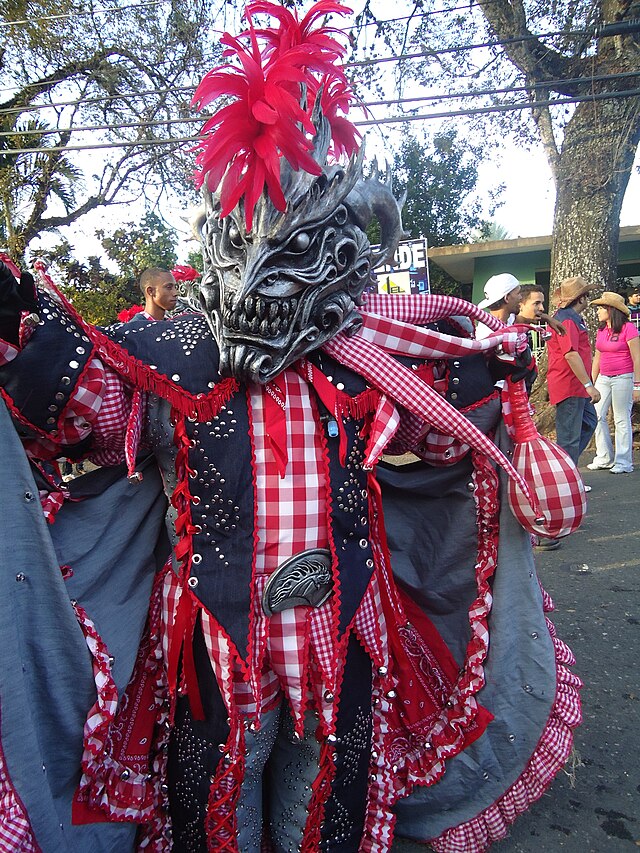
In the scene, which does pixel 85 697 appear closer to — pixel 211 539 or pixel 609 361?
pixel 211 539

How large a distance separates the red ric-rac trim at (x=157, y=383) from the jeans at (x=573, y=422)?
3.65m

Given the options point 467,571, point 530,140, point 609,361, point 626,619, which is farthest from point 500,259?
point 467,571

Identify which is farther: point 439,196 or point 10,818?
point 439,196

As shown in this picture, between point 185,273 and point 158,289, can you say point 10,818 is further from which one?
point 158,289

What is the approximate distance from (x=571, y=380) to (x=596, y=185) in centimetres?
469

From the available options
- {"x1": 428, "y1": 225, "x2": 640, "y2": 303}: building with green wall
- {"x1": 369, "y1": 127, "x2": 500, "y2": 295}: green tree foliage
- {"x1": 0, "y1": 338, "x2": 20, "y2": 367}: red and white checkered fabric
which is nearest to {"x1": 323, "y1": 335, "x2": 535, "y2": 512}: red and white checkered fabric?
{"x1": 0, "y1": 338, "x2": 20, "y2": 367}: red and white checkered fabric

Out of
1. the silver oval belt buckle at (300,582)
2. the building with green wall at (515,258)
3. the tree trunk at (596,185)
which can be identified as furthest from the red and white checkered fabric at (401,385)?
the building with green wall at (515,258)

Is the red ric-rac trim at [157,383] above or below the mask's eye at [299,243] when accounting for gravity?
below

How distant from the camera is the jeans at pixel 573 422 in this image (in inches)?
177

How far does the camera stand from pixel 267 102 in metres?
1.29

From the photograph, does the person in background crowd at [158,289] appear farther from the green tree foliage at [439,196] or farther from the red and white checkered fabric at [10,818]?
the green tree foliage at [439,196]

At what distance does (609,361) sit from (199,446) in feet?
18.1

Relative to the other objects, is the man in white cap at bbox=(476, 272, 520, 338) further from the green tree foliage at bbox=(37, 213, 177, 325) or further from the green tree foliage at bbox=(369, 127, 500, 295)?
the green tree foliage at bbox=(369, 127, 500, 295)

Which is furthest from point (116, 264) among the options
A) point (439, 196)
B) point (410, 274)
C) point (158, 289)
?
point (439, 196)
